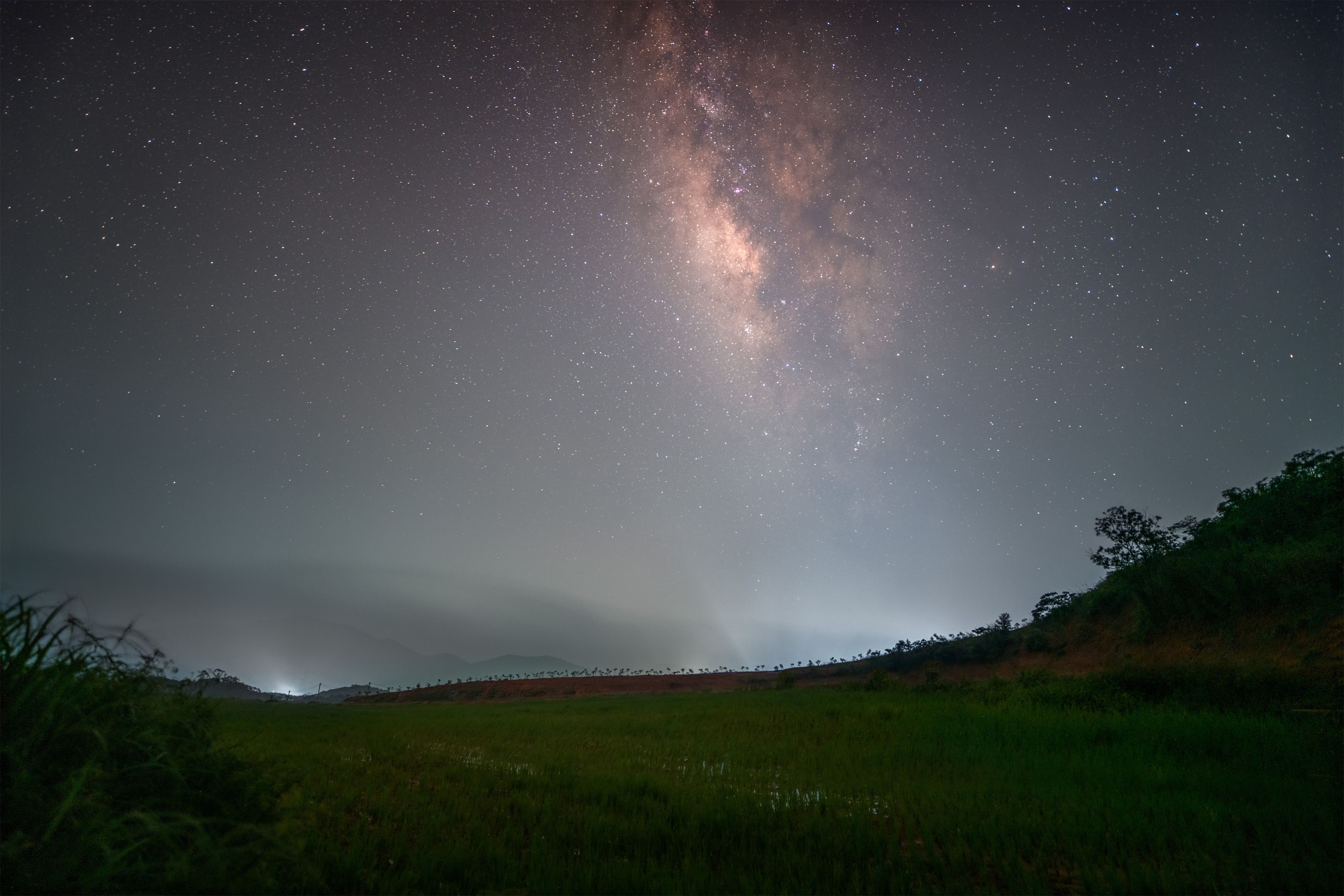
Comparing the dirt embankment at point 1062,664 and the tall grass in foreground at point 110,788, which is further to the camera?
the dirt embankment at point 1062,664

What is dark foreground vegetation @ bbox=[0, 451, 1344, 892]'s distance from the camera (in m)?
3.03

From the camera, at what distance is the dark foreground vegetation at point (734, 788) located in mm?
3033

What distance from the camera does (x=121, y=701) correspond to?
11.5 feet

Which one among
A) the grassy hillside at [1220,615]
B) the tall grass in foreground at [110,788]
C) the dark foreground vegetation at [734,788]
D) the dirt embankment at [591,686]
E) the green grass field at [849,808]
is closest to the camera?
the tall grass in foreground at [110,788]

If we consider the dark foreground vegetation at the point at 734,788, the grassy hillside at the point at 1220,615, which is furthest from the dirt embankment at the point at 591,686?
the dark foreground vegetation at the point at 734,788

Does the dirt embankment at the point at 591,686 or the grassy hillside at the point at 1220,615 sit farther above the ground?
the grassy hillside at the point at 1220,615

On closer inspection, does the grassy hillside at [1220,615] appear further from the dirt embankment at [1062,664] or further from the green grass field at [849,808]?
the green grass field at [849,808]

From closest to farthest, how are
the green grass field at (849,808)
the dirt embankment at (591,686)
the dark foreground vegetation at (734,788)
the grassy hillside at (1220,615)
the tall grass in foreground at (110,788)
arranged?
1. the tall grass in foreground at (110,788)
2. the dark foreground vegetation at (734,788)
3. the green grass field at (849,808)
4. the grassy hillside at (1220,615)
5. the dirt embankment at (591,686)

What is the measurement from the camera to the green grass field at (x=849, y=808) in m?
4.66

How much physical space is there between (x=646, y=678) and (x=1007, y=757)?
38.0 meters

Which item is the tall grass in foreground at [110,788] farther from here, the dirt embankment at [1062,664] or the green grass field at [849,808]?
the dirt embankment at [1062,664]

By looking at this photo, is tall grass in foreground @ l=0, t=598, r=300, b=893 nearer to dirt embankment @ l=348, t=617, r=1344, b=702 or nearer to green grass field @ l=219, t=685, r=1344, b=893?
green grass field @ l=219, t=685, r=1344, b=893

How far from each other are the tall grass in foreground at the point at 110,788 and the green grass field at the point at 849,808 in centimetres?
60

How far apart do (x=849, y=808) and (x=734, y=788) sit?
5.48ft
